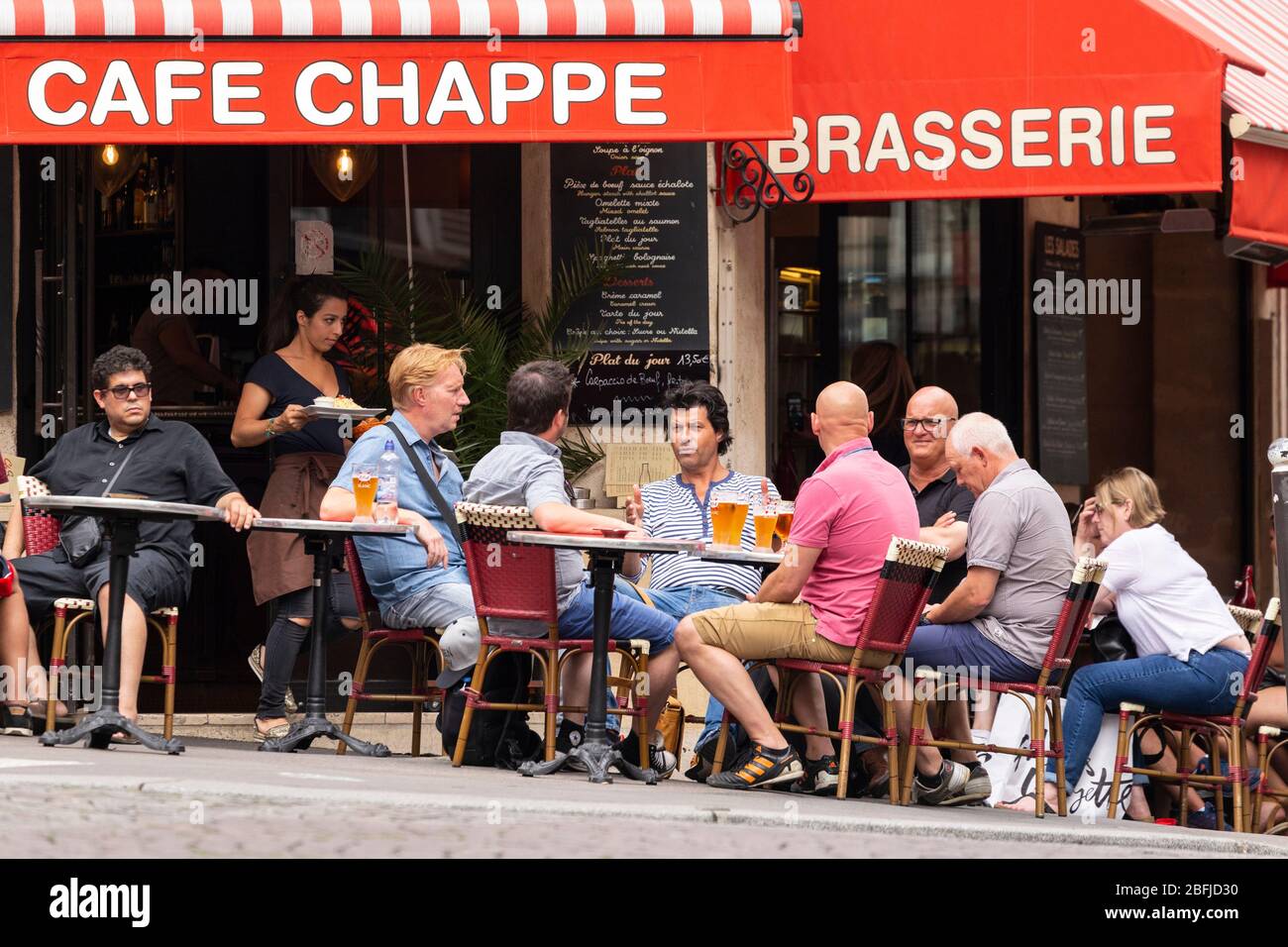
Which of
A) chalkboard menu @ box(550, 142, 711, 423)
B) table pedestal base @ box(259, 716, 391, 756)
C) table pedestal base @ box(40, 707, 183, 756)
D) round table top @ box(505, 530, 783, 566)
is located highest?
chalkboard menu @ box(550, 142, 711, 423)

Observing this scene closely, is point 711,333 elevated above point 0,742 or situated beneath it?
elevated above

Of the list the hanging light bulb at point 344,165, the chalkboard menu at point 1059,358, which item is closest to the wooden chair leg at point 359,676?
the hanging light bulb at point 344,165

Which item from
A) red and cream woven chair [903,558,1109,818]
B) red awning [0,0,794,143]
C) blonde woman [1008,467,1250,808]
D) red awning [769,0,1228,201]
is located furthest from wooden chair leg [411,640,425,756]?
red awning [769,0,1228,201]

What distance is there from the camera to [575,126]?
839cm

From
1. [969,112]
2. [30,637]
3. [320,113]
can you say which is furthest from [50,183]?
[969,112]

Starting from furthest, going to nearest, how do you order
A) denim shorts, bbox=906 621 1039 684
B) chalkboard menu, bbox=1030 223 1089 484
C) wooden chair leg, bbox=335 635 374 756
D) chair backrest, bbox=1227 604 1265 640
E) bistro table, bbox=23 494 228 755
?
chalkboard menu, bbox=1030 223 1089 484, chair backrest, bbox=1227 604 1265 640, wooden chair leg, bbox=335 635 374 756, denim shorts, bbox=906 621 1039 684, bistro table, bbox=23 494 228 755

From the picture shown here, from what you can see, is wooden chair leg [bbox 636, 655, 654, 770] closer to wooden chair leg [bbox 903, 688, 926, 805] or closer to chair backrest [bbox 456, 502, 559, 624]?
chair backrest [bbox 456, 502, 559, 624]

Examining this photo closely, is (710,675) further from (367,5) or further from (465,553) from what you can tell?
(367,5)

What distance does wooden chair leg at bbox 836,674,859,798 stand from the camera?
7039 millimetres

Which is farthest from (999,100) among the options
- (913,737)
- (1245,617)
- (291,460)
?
(291,460)

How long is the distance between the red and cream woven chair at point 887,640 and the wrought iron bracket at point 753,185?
2.48 meters

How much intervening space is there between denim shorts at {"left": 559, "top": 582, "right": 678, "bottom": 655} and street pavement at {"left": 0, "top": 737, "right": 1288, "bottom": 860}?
0.53m
